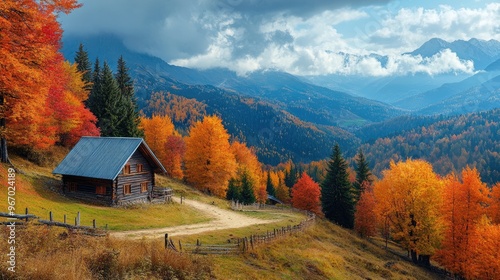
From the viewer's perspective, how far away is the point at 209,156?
61.4 metres

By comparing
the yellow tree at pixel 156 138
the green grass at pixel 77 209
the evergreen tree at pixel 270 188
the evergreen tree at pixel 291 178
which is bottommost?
the evergreen tree at pixel 270 188

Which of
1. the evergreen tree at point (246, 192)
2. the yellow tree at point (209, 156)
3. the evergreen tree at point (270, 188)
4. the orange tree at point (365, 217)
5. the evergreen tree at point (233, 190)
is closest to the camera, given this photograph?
the yellow tree at point (209, 156)

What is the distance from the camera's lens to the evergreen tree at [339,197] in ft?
209

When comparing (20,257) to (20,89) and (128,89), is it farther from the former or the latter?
(128,89)

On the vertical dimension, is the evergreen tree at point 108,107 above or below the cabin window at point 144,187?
above

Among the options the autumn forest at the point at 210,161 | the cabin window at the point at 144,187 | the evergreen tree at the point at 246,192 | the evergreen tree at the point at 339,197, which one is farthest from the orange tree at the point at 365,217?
the cabin window at the point at 144,187

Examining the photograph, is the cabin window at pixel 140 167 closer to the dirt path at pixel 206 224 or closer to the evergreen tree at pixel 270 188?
the dirt path at pixel 206 224

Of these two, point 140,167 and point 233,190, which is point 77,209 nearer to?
point 140,167

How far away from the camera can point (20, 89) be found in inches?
1125

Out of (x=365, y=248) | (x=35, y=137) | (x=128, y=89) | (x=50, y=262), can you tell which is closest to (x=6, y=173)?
(x=35, y=137)

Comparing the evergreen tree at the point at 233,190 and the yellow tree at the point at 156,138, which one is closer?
the evergreen tree at the point at 233,190

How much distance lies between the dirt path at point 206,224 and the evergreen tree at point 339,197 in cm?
2293

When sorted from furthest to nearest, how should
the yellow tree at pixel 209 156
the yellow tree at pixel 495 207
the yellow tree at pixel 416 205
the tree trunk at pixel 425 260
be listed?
the yellow tree at pixel 209 156, the tree trunk at pixel 425 260, the yellow tree at pixel 495 207, the yellow tree at pixel 416 205

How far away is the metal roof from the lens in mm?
39562
